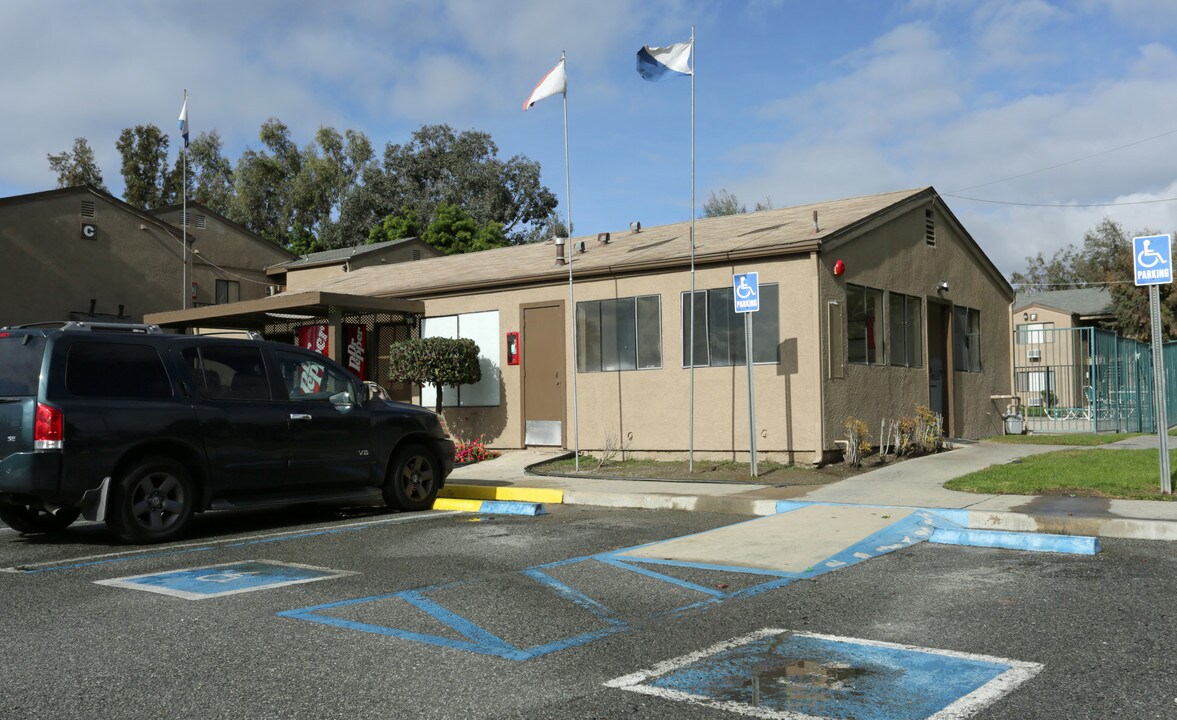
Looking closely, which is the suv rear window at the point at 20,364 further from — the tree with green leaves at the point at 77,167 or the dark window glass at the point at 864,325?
the tree with green leaves at the point at 77,167

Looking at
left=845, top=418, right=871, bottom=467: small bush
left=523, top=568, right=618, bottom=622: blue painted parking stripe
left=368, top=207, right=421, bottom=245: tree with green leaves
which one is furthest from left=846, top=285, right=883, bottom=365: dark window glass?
left=368, top=207, right=421, bottom=245: tree with green leaves

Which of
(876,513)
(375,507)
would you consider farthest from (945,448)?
(375,507)

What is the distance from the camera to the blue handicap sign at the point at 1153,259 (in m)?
9.66

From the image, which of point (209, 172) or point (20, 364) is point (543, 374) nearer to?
point (20, 364)

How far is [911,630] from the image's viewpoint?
17.5ft

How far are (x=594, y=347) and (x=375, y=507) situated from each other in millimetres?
5779

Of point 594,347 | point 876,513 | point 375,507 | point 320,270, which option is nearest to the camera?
point 876,513

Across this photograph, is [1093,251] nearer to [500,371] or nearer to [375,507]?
[500,371]

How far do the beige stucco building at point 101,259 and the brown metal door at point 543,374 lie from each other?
19195 millimetres

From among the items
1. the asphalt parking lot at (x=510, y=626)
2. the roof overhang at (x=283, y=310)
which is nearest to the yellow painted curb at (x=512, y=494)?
the asphalt parking lot at (x=510, y=626)

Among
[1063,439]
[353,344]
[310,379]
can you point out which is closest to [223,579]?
[310,379]

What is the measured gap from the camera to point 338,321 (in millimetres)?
17438

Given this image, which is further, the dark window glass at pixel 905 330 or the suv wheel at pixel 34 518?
the dark window glass at pixel 905 330

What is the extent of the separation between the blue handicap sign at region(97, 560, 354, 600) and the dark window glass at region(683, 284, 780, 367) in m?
8.65
